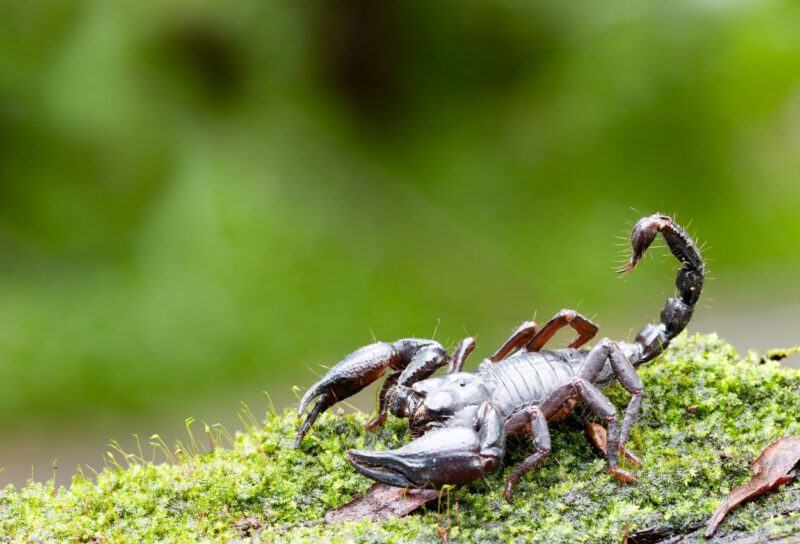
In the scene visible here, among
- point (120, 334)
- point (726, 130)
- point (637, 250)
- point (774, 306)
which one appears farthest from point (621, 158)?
point (120, 334)

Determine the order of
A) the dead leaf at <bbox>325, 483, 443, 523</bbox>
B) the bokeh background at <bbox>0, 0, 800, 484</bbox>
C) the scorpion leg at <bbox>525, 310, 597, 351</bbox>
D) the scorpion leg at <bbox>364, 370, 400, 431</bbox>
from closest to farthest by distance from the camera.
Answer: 1. the dead leaf at <bbox>325, 483, 443, 523</bbox>
2. the scorpion leg at <bbox>364, 370, 400, 431</bbox>
3. the scorpion leg at <bbox>525, 310, 597, 351</bbox>
4. the bokeh background at <bbox>0, 0, 800, 484</bbox>

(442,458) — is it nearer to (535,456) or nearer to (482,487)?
(482,487)

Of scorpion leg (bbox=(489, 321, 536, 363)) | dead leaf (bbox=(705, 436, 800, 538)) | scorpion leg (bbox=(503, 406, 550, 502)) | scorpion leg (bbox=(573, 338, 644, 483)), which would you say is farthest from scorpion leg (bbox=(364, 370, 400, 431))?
dead leaf (bbox=(705, 436, 800, 538))

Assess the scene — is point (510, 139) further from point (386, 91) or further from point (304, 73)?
point (304, 73)

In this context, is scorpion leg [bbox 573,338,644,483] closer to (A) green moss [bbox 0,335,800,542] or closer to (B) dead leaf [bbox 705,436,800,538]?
(A) green moss [bbox 0,335,800,542]

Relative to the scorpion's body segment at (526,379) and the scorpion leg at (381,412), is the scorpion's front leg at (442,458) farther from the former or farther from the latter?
the scorpion leg at (381,412)

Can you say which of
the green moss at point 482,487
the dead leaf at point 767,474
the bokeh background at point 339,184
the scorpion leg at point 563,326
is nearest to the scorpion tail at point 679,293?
the green moss at point 482,487
